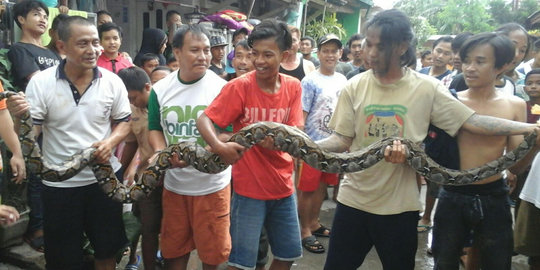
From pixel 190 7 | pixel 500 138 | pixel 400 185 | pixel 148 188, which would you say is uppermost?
pixel 190 7

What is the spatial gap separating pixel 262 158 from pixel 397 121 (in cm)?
116

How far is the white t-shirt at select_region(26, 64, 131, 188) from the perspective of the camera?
3559mm

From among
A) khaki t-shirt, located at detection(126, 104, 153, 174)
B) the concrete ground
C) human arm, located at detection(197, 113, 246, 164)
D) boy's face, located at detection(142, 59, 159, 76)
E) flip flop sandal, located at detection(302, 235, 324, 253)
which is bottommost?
the concrete ground

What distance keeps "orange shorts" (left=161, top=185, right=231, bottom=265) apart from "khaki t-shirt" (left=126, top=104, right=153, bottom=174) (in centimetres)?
77

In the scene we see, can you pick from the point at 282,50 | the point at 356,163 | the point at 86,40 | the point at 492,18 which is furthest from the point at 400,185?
the point at 492,18

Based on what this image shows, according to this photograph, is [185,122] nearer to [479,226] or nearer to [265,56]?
[265,56]

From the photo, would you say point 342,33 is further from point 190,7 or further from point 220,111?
point 220,111

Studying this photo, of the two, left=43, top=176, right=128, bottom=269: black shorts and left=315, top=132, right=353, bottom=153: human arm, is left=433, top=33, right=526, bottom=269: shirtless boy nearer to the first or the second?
left=315, top=132, right=353, bottom=153: human arm

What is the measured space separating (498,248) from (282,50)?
2.45m

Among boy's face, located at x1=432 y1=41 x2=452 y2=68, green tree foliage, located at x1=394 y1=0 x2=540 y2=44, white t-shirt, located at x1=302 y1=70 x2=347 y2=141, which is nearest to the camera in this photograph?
white t-shirt, located at x1=302 y1=70 x2=347 y2=141

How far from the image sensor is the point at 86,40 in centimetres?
358

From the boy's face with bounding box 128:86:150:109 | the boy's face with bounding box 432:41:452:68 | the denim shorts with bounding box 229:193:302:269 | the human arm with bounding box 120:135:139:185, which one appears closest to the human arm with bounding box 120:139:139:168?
the human arm with bounding box 120:135:139:185

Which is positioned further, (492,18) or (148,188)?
(492,18)

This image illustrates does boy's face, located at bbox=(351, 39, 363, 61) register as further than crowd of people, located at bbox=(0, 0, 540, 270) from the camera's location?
Yes
